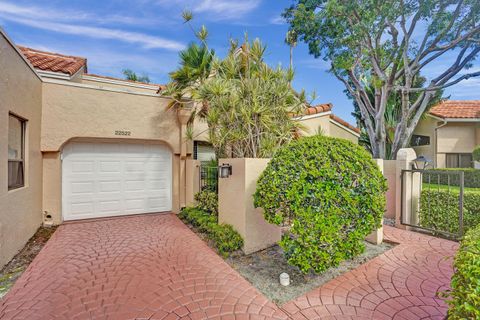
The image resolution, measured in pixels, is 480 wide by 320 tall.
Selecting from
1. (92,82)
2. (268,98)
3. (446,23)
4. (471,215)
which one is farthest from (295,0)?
(471,215)

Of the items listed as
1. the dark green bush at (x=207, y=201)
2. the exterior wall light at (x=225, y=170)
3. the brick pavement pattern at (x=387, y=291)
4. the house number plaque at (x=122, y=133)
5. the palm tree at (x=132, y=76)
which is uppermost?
the palm tree at (x=132, y=76)

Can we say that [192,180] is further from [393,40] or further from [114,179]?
[393,40]

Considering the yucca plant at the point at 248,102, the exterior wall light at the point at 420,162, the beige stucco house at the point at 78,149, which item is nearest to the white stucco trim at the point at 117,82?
the beige stucco house at the point at 78,149

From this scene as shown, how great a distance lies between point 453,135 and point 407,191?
15.7 m

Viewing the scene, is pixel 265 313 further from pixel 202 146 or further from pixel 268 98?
pixel 202 146

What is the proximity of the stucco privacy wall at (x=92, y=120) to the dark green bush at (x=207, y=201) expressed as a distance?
6.92 ft

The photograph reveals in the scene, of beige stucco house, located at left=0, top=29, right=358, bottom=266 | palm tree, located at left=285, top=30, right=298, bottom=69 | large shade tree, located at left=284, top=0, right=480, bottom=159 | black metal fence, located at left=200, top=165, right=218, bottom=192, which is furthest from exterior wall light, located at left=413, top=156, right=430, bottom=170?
palm tree, located at left=285, top=30, right=298, bottom=69

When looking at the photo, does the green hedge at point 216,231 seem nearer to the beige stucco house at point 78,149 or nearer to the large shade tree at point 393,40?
the beige stucco house at point 78,149

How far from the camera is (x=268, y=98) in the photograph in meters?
6.98

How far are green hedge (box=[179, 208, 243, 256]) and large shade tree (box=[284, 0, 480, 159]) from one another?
9.72 metres

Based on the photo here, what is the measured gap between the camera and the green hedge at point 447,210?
244 inches

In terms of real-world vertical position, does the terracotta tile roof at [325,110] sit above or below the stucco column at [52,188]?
above

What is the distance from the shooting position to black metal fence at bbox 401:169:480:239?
238 inches

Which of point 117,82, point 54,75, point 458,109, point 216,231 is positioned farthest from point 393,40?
point 54,75
